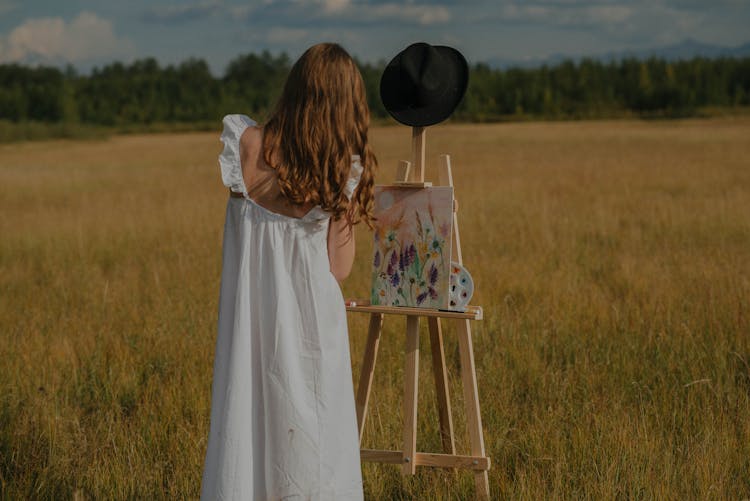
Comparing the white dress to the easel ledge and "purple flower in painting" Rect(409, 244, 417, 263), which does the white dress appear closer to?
the easel ledge

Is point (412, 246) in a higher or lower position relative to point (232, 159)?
lower

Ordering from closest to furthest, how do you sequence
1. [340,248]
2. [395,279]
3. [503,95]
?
[340,248] < [395,279] < [503,95]

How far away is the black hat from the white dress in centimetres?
71

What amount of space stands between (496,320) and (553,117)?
213 feet

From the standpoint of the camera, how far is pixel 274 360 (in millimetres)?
3260

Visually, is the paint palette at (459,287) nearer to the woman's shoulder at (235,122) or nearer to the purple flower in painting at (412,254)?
the purple flower in painting at (412,254)

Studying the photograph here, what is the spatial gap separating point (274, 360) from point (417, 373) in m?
1.06

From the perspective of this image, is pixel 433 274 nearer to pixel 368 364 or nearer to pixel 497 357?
pixel 368 364

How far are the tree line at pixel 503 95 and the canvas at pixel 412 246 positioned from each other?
61.7 meters

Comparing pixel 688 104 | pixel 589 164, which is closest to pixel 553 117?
pixel 688 104

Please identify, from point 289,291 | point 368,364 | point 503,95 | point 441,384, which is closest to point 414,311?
point 368,364

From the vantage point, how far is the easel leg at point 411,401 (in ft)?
13.5

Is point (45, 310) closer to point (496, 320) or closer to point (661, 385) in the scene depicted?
point (496, 320)

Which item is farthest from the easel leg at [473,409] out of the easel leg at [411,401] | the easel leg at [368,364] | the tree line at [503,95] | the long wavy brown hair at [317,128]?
the tree line at [503,95]
